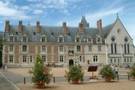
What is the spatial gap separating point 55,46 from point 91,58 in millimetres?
8670

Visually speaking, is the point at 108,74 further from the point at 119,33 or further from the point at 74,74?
the point at 119,33

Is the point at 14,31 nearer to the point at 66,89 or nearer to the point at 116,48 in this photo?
the point at 116,48

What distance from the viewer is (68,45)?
64.4 m

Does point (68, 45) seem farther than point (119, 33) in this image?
No

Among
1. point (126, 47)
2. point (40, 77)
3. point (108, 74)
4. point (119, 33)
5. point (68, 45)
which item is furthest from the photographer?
point (126, 47)

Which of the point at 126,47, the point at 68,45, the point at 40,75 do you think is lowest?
the point at 40,75

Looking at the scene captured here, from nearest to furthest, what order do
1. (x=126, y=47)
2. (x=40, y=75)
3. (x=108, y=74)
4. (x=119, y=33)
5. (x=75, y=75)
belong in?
(x=40, y=75) < (x=75, y=75) < (x=108, y=74) < (x=119, y=33) < (x=126, y=47)

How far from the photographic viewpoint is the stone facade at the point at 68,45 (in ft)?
202

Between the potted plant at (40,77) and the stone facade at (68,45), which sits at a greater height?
the stone facade at (68,45)

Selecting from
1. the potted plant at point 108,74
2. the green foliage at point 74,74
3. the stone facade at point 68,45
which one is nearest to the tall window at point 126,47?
the stone facade at point 68,45

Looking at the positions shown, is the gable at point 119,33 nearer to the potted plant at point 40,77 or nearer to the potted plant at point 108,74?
the potted plant at point 108,74

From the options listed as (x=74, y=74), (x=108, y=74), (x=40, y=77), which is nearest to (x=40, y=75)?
(x=40, y=77)

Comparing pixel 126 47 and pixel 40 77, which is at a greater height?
pixel 126 47

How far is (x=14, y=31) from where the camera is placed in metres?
62.3
